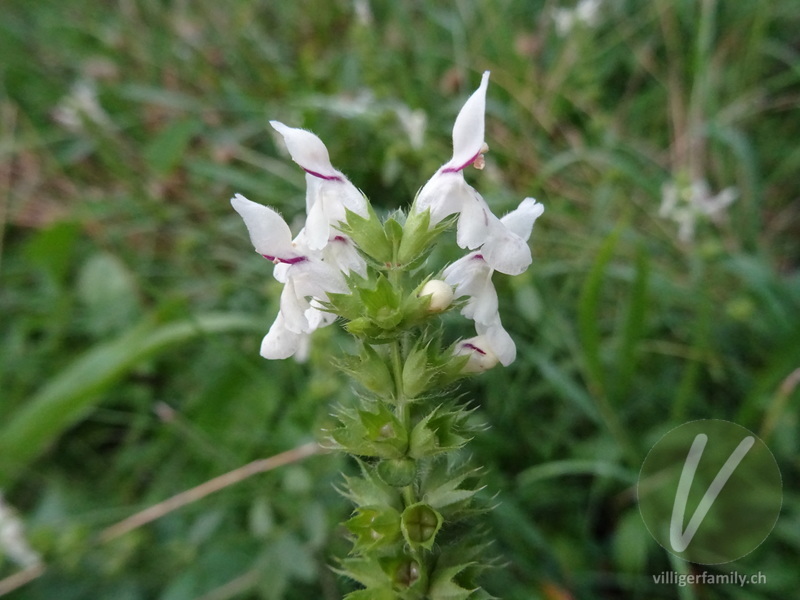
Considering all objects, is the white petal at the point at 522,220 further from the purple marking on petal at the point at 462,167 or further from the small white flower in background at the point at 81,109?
the small white flower in background at the point at 81,109

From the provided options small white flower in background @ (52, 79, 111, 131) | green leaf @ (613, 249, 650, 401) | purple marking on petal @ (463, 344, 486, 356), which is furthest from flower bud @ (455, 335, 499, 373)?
small white flower in background @ (52, 79, 111, 131)

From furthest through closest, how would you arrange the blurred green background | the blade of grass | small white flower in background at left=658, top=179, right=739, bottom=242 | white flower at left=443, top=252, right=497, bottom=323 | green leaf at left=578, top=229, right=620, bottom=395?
small white flower in background at left=658, top=179, right=739, bottom=242, the blade of grass, the blurred green background, green leaf at left=578, top=229, right=620, bottom=395, white flower at left=443, top=252, right=497, bottom=323

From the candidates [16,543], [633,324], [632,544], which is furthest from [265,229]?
[16,543]

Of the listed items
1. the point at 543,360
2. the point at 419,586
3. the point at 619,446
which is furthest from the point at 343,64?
the point at 419,586

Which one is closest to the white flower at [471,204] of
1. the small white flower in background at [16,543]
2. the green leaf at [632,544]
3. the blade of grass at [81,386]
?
the green leaf at [632,544]

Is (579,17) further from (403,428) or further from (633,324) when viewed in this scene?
(403,428)

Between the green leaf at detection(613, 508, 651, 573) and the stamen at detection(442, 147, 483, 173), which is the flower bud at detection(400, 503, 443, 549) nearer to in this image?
the stamen at detection(442, 147, 483, 173)
